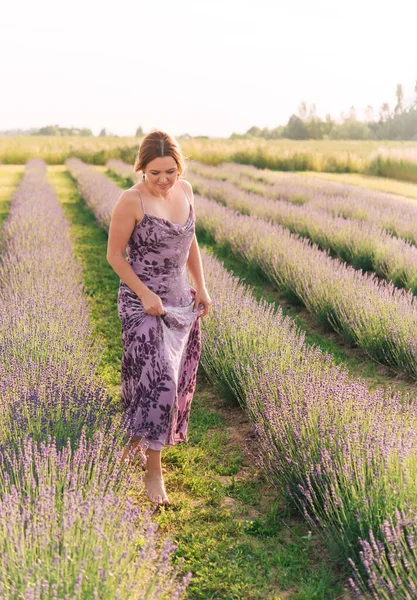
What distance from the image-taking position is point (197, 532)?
300 centimetres

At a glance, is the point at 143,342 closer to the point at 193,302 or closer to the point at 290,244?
the point at 193,302

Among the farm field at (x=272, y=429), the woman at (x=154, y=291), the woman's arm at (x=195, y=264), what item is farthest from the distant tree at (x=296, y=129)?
the woman at (x=154, y=291)

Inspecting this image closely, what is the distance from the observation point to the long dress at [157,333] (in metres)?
3.00

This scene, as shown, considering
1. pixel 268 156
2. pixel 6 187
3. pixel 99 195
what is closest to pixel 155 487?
pixel 99 195

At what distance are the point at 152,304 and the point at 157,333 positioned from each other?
131mm

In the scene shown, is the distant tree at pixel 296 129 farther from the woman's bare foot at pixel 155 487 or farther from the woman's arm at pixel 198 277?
the woman's bare foot at pixel 155 487

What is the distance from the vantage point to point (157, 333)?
3010 millimetres

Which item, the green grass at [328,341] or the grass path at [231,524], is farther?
the green grass at [328,341]

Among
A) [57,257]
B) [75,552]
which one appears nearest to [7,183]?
[57,257]

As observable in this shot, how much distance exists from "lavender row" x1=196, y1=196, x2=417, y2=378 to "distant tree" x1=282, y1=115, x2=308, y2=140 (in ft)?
178

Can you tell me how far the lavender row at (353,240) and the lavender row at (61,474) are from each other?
3562 millimetres

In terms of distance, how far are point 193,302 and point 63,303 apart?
→ 1.73m

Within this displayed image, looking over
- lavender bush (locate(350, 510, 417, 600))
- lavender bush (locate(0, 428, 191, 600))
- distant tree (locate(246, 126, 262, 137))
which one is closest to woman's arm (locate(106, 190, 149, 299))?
lavender bush (locate(0, 428, 191, 600))

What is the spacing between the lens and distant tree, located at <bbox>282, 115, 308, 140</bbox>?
60.8 meters
